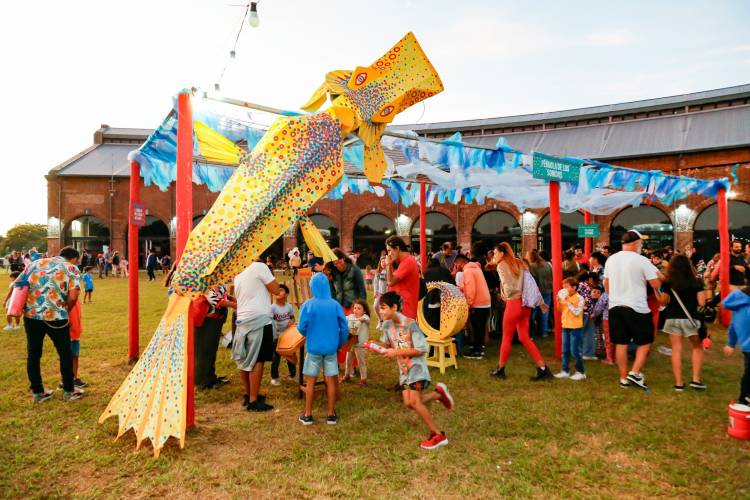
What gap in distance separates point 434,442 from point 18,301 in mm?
4427

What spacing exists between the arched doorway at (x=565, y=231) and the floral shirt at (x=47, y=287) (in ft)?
68.3

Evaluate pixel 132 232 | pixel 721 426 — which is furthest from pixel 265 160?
pixel 721 426

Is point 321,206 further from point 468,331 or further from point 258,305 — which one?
point 258,305

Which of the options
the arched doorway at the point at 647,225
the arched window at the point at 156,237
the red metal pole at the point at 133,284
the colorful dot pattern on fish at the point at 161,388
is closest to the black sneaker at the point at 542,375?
the colorful dot pattern on fish at the point at 161,388

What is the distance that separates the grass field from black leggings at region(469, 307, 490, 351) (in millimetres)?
1306

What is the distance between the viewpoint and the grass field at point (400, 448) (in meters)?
3.27

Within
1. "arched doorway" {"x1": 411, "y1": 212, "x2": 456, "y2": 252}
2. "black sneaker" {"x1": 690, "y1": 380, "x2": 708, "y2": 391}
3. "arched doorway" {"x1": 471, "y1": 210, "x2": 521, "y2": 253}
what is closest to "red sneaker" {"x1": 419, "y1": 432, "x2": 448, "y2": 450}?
"black sneaker" {"x1": 690, "y1": 380, "x2": 708, "y2": 391}

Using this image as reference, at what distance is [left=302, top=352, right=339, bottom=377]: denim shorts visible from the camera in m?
4.39

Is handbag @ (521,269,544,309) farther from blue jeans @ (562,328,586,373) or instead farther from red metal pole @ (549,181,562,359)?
red metal pole @ (549,181,562,359)

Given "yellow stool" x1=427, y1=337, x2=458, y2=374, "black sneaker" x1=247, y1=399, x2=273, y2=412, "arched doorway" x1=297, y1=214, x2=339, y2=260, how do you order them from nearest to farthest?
"black sneaker" x1=247, y1=399, x2=273, y2=412 < "yellow stool" x1=427, y1=337, x2=458, y2=374 < "arched doorway" x1=297, y1=214, x2=339, y2=260

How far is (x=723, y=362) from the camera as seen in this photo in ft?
21.7

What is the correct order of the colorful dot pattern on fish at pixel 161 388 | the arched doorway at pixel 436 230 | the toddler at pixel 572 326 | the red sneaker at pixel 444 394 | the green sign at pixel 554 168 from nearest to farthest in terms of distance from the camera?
the colorful dot pattern on fish at pixel 161 388 < the red sneaker at pixel 444 394 < the toddler at pixel 572 326 < the green sign at pixel 554 168 < the arched doorway at pixel 436 230

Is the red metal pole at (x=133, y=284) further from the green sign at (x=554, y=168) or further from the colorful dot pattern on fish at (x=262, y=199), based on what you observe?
the green sign at (x=554, y=168)

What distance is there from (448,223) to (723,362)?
60.0ft
